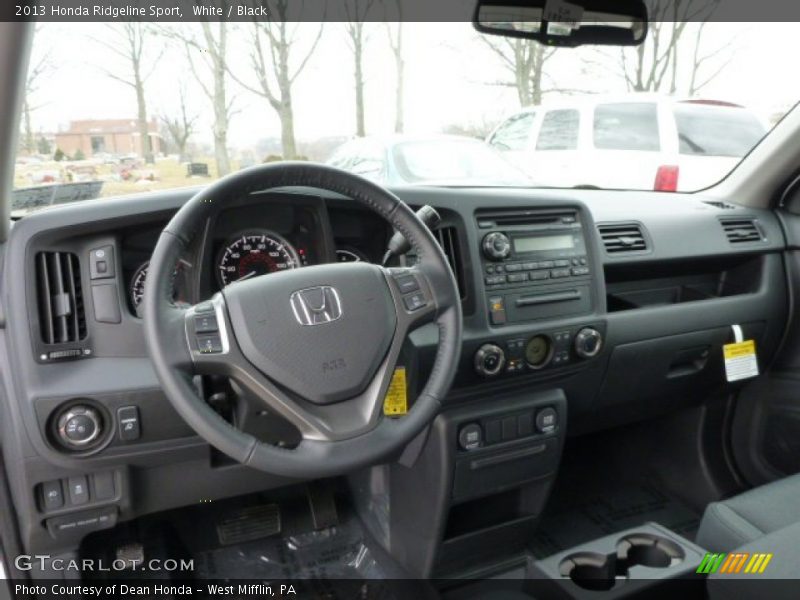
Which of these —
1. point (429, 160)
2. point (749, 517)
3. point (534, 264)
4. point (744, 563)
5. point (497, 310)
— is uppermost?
point (429, 160)

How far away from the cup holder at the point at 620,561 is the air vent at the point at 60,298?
1.40 meters

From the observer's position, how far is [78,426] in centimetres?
158

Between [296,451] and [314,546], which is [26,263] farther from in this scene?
[314,546]

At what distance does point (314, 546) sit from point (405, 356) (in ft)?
3.38

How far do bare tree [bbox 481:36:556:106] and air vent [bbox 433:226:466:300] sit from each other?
0.87 meters

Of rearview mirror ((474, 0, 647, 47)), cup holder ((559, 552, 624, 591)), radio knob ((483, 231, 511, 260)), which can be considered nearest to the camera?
cup holder ((559, 552, 624, 591))

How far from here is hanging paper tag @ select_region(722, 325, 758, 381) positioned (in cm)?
270

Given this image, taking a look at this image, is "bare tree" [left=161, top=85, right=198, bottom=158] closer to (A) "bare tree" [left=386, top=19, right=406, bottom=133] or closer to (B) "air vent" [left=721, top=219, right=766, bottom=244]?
(A) "bare tree" [left=386, top=19, right=406, bottom=133]

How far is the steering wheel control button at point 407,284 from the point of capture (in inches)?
58.7

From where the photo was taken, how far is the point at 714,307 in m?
2.66

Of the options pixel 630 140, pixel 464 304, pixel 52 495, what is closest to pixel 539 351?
pixel 464 304

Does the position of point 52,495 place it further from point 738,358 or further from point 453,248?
point 738,358

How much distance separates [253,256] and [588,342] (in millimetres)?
1131

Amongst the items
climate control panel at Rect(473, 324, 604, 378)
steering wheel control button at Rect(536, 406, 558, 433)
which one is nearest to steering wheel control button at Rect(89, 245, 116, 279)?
climate control panel at Rect(473, 324, 604, 378)
